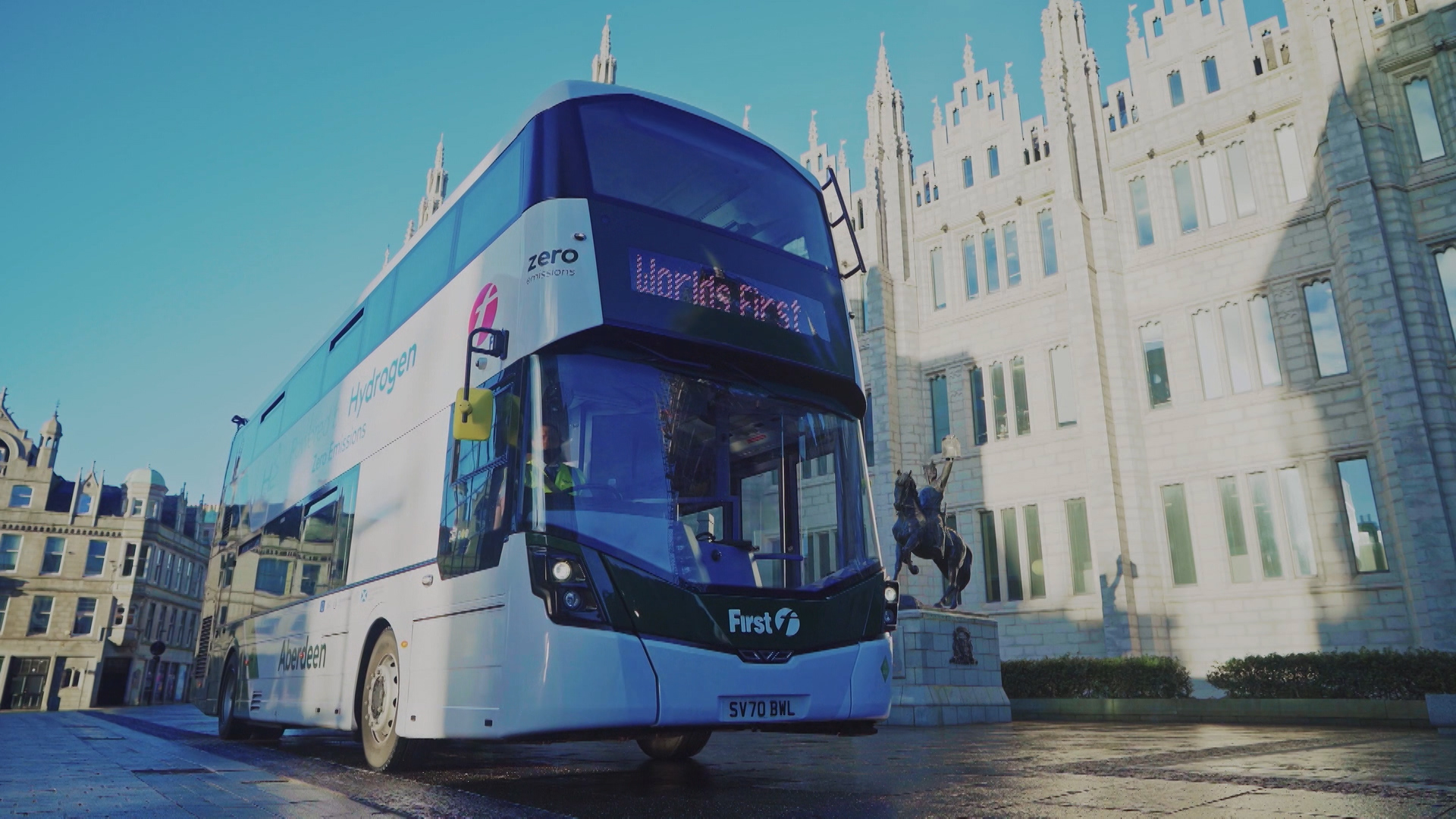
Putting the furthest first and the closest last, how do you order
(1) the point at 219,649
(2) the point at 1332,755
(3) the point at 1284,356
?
(3) the point at 1284,356, (1) the point at 219,649, (2) the point at 1332,755

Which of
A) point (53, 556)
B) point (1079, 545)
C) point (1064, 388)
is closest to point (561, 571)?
point (1079, 545)

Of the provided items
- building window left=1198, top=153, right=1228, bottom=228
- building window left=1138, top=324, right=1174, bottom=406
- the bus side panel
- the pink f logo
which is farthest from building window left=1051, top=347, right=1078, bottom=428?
the pink f logo

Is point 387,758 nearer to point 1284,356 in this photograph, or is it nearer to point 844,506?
point 844,506

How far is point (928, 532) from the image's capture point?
17.1m

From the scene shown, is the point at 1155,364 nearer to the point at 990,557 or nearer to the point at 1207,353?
the point at 1207,353

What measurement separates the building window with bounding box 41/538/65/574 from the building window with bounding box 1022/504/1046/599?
171 ft

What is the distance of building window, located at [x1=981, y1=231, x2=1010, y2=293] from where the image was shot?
94.0 ft

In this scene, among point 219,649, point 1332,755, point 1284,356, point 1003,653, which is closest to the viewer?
point 1332,755

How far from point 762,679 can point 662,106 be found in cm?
431

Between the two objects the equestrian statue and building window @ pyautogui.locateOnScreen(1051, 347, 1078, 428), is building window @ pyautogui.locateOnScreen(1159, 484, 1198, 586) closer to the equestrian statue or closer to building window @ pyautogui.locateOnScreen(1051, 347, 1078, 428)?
building window @ pyautogui.locateOnScreen(1051, 347, 1078, 428)

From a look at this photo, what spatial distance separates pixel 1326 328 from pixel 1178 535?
6207 mm

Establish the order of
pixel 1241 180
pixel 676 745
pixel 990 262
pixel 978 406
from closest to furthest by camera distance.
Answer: pixel 676 745, pixel 1241 180, pixel 978 406, pixel 990 262

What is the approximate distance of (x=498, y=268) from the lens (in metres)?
6.40

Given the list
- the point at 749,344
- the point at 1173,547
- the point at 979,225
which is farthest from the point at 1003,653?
the point at 749,344
